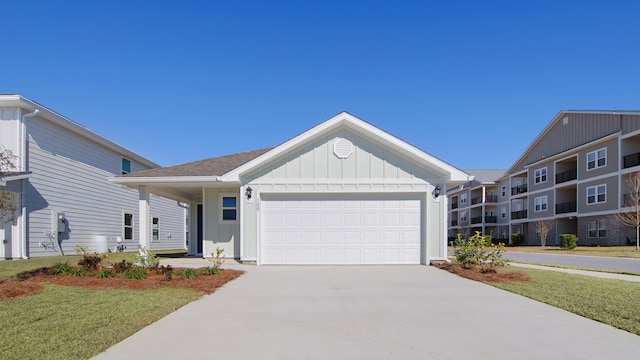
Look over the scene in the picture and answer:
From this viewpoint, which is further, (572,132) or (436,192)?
(572,132)

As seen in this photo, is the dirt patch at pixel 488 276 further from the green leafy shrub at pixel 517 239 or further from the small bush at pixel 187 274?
the green leafy shrub at pixel 517 239

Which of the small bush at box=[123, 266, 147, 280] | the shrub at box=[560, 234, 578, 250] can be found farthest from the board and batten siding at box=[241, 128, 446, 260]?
the shrub at box=[560, 234, 578, 250]

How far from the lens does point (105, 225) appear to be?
67.3 ft

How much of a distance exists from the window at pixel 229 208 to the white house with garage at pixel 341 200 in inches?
75.4

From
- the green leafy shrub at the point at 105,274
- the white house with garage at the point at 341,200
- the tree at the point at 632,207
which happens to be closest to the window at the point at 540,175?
the tree at the point at 632,207

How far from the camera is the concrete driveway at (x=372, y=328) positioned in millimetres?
4410

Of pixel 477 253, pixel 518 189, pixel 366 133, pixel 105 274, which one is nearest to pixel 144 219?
pixel 105 274

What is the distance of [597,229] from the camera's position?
97.0 feet

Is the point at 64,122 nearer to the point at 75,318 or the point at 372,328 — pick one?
the point at 75,318

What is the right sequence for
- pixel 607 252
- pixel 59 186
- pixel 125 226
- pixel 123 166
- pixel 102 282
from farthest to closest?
pixel 607 252 → pixel 125 226 → pixel 123 166 → pixel 59 186 → pixel 102 282

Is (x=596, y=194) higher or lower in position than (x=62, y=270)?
higher

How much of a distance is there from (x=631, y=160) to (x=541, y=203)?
11.9 meters

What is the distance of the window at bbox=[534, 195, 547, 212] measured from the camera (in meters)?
36.9

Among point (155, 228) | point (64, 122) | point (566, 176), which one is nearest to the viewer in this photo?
point (64, 122)
